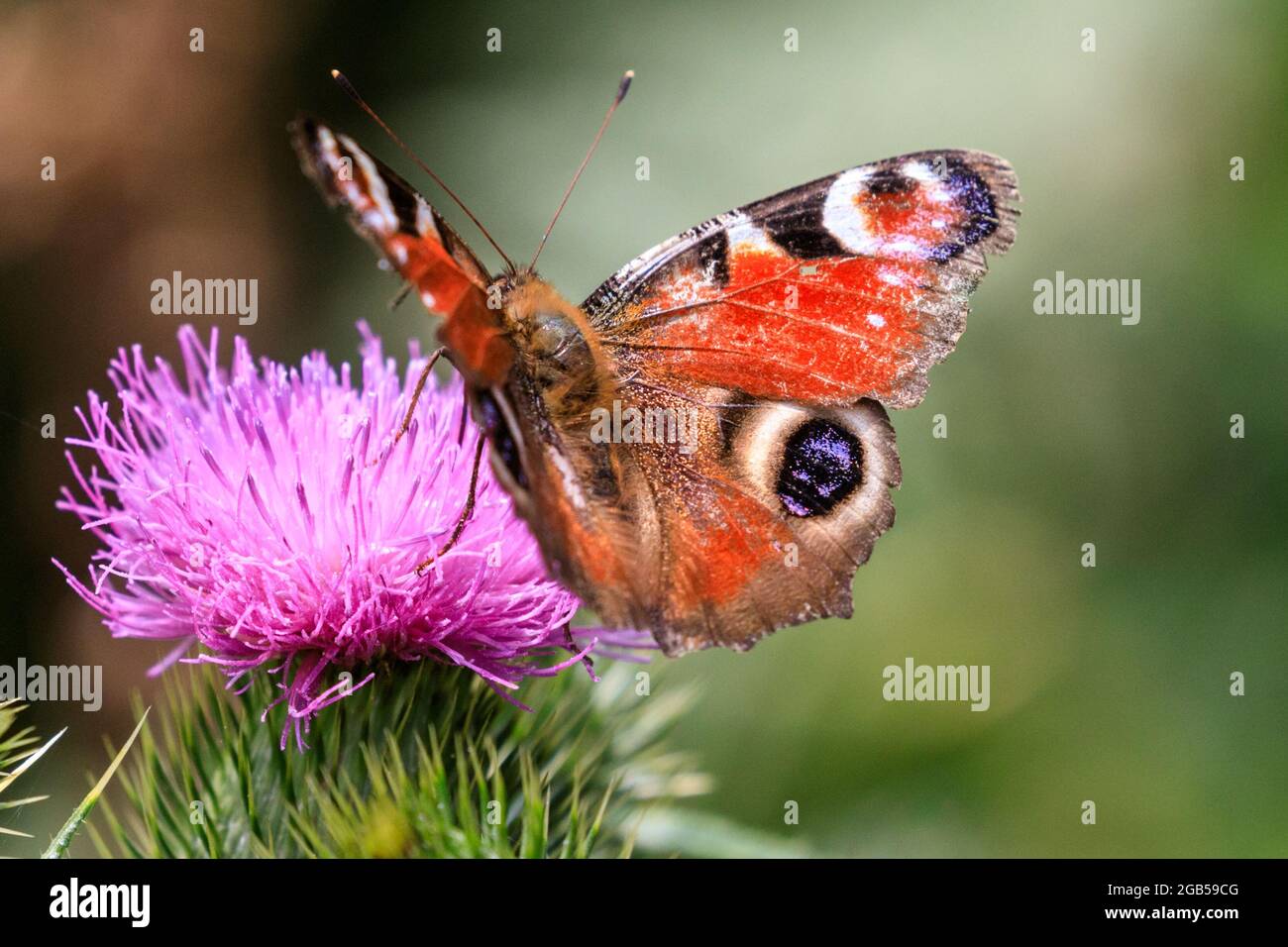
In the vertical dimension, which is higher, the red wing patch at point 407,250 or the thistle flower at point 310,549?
the red wing patch at point 407,250

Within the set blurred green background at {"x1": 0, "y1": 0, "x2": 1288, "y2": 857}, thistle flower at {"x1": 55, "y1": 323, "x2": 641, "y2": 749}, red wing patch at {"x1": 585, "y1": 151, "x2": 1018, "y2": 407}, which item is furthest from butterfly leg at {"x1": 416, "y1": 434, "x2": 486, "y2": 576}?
blurred green background at {"x1": 0, "y1": 0, "x2": 1288, "y2": 857}

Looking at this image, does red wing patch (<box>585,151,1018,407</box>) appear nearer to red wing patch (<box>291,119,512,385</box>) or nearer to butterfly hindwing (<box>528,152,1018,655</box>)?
butterfly hindwing (<box>528,152,1018,655</box>)

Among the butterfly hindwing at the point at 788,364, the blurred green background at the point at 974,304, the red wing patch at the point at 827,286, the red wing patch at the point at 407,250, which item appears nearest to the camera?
the red wing patch at the point at 407,250

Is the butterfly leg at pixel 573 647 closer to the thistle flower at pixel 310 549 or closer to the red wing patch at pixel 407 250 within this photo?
the thistle flower at pixel 310 549

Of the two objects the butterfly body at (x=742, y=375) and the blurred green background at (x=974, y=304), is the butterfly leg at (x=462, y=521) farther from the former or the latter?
the blurred green background at (x=974, y=304)

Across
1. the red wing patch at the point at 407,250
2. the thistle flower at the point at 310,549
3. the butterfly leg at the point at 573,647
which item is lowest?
the butterfly leg at the point at 573,647

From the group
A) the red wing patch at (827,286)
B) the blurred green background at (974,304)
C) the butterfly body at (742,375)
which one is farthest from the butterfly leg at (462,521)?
the blurred green background at (974,304)

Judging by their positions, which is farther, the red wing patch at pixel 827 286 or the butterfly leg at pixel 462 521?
the red wing patch at pixel 827 286

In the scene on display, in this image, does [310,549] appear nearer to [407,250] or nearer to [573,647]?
[573,647]

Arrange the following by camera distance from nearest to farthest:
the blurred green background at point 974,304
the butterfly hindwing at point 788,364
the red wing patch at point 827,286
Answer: the butterfly hindwing at point 788,364 → the red wing patch at point 827,286 → the blurred green background at point 974,304

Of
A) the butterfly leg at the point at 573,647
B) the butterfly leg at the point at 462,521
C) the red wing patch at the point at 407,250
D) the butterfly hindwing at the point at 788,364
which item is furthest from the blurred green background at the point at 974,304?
the red wing patch at the point at 407,250
